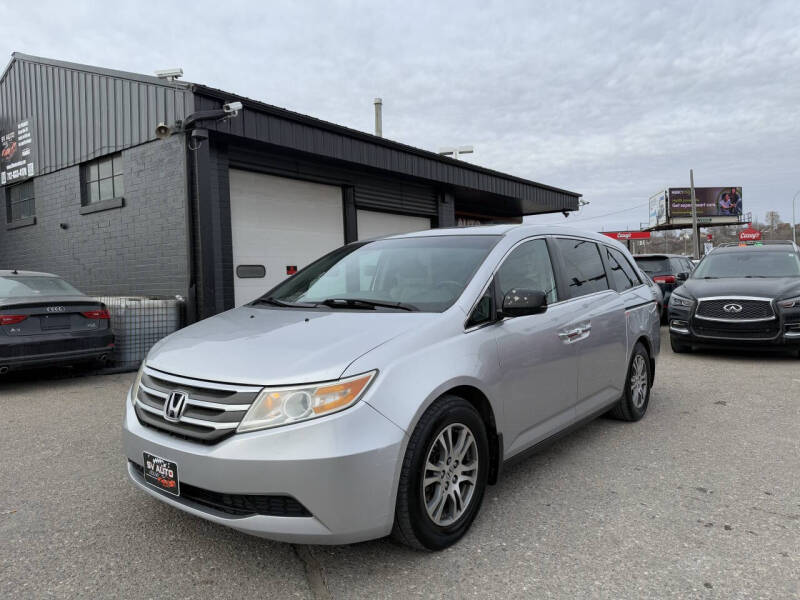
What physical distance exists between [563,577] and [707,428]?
281 centimetres

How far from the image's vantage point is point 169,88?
27.1 ft

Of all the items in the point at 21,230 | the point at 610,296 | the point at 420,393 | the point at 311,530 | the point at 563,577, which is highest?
the point at 21,230

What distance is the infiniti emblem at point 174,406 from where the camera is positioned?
248 centimetres

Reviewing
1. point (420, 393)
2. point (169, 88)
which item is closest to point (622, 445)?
point (420, 393)

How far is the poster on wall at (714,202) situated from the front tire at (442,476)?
7817cm

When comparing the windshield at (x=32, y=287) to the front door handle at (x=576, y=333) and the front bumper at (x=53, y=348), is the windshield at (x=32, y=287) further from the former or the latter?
the front door handle at (x=576, y=333)

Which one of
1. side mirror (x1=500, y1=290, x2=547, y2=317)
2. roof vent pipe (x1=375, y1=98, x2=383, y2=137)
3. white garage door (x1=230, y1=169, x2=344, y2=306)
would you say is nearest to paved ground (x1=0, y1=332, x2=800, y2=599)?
side mirror (x1=500, y1=290, x2=547, y2=317)

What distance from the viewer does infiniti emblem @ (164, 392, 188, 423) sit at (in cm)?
248

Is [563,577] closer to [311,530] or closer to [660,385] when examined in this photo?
[311,530]

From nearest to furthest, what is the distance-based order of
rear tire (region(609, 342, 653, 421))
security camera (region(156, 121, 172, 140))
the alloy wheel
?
the alloy wheel → rear tire (region(609, 342, 653, 421)) → security camera (region(156, 121, 172, 140))

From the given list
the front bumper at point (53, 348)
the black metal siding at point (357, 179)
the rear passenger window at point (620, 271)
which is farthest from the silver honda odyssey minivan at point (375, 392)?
the black metal siding at point (357, 179)

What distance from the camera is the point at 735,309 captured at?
303 inches

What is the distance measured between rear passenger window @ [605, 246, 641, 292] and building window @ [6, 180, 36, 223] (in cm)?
1176

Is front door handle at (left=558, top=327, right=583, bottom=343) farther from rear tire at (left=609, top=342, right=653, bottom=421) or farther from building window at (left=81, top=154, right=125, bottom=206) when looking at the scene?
building window at (left=81, top=154, right=125, bottom=206)
